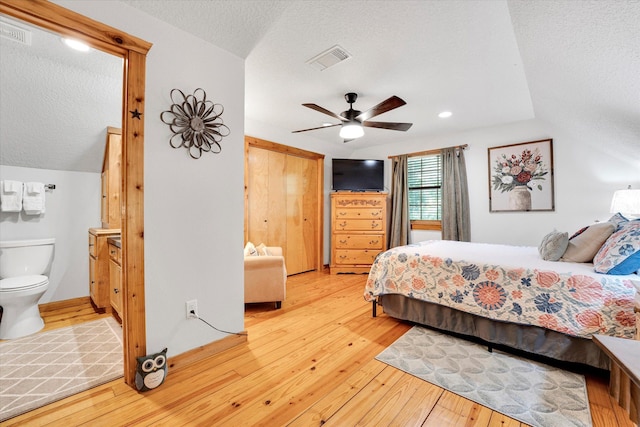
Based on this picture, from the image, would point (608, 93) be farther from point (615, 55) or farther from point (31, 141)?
point (31, 141)

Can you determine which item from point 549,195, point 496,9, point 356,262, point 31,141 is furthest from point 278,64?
point 549,195

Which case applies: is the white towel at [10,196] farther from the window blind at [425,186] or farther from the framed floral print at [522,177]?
the framed floral print at [522,177]

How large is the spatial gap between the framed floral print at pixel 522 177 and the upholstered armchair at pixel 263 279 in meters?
3.26

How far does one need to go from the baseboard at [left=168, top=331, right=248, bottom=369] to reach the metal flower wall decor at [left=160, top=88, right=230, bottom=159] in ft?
4.42

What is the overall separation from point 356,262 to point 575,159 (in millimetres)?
3238

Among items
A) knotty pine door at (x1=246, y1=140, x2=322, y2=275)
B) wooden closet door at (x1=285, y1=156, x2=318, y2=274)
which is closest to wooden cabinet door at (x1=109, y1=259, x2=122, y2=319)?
knotty pine door at (x1=246, y1=140, x2=322, y2=275)

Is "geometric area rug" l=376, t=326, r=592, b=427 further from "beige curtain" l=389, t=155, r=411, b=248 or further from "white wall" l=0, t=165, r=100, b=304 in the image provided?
"white wall" l=0, t=165, r=100, b=304

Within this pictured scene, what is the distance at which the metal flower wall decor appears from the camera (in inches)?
A: 70.6

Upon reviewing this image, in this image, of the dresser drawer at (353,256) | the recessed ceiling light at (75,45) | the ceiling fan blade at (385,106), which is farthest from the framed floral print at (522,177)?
the recessed ceiling light at (75,45)

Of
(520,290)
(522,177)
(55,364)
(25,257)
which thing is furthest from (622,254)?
(25,257)

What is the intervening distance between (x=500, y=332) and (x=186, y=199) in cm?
244

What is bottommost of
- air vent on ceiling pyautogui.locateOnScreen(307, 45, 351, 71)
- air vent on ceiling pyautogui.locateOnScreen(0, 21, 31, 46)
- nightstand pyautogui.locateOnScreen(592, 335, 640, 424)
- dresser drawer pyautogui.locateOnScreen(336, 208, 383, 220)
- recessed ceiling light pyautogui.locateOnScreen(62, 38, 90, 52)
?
nightstand pyautogui.locateOnScreen(592, 335, 640, 424)

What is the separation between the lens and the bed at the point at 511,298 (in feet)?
5.34

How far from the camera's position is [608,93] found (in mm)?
1964
